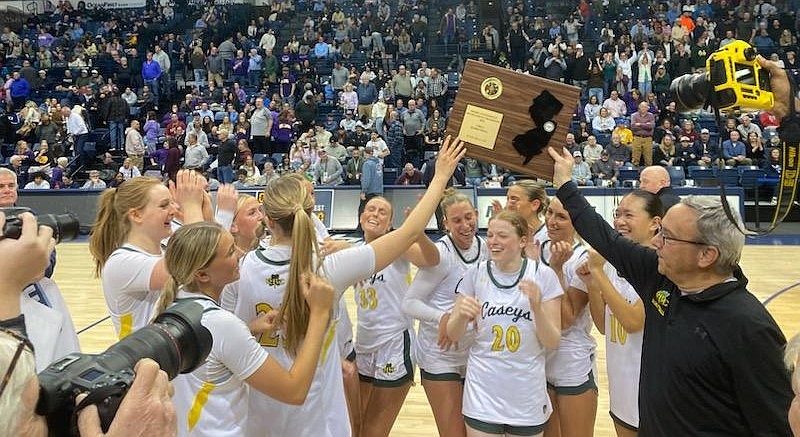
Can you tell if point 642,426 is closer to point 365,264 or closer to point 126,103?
point 365,264

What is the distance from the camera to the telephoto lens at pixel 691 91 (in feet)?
7.59

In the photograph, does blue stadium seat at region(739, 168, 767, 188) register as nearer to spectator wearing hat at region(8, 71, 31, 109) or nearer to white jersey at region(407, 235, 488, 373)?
white jersey at region(407, 235, 488, 373)

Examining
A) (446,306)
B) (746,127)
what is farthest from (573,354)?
(746,127)

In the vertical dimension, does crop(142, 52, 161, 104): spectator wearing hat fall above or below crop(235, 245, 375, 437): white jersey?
above

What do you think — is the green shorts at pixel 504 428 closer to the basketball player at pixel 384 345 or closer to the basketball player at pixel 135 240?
the basketball player at pixel 384 345

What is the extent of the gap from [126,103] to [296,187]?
17.3 metres

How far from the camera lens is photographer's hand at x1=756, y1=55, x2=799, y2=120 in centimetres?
215

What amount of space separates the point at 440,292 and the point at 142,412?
106 inches

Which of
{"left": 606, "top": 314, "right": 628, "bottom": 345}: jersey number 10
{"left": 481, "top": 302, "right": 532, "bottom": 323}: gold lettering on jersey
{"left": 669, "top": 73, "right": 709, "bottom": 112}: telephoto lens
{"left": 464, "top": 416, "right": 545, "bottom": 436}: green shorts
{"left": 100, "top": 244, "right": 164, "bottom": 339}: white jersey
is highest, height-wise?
{"left": 669, "top": 73, "right": 709, "bottom": 112}: telephoto lens

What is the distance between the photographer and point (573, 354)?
3582 mm

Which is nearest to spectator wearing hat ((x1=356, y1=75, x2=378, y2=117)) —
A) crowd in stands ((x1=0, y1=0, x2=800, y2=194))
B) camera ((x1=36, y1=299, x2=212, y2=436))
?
crowd in stands ((x1=0, y1=0, x2=800, y2=194))

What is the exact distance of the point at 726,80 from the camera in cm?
220

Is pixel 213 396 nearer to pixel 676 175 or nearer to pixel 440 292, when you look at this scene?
pixel 440 292

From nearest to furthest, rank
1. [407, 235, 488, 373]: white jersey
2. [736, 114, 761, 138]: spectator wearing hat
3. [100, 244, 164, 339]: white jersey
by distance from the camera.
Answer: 1. [100, 244, 164, 339]: white jersey
2. [407, 235, 488, 373]: white jersey
3. [736, 114, 761, 138]: spectator wearing hat
